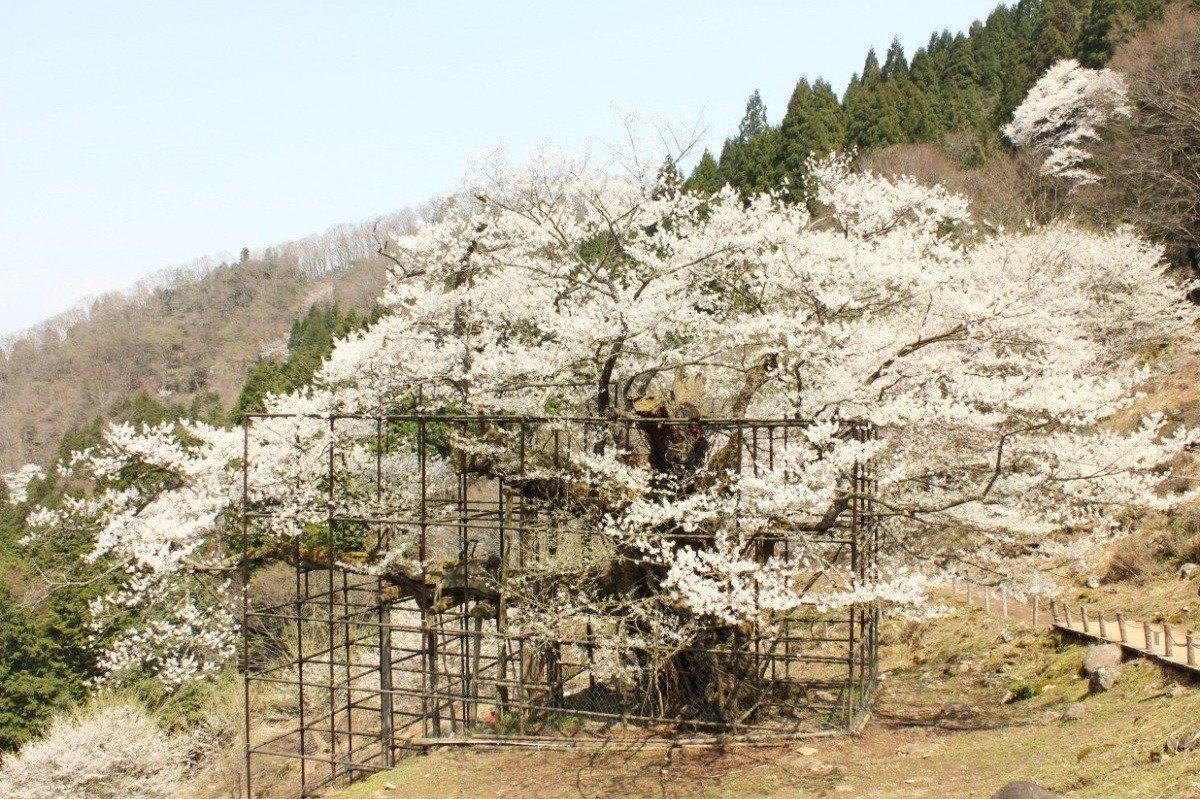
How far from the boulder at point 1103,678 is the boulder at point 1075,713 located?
1.74ft

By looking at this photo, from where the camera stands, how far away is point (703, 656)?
476 inches

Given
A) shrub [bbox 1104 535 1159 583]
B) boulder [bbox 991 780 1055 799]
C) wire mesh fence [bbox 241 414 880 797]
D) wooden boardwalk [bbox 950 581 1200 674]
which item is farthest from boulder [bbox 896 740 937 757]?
shrub [bbox 1104 535 1159 583]

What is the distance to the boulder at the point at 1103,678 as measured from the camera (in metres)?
10.4

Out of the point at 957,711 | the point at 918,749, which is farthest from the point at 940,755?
the point at 957,711

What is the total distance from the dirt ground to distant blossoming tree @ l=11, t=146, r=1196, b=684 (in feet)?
4.64

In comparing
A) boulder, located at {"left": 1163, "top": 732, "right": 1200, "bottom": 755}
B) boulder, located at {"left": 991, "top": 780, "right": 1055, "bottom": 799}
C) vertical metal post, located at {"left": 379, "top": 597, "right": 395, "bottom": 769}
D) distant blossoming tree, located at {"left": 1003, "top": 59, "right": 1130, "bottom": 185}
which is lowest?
vertical metal post, located at {"left": 379, "top": 597, "right": 395, "bottom": 769}

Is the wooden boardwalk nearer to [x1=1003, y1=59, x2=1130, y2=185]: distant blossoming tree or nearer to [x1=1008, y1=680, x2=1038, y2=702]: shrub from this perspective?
[x1=1008, y1=680, x2=1038, y2=702]: shrub

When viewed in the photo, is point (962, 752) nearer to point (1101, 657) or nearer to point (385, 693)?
point (1101, 657)

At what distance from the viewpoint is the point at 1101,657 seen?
10852 millimetres

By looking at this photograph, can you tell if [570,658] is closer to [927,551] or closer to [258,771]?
[258,771]

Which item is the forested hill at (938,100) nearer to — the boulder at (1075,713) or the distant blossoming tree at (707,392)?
the distant blossoming tree at (707,392)

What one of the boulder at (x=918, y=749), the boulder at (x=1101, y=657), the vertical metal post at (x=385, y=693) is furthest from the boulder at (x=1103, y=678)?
the vertical metal post at (x=385, y=693)

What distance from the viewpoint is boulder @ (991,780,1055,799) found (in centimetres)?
678

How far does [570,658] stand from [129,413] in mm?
38456
